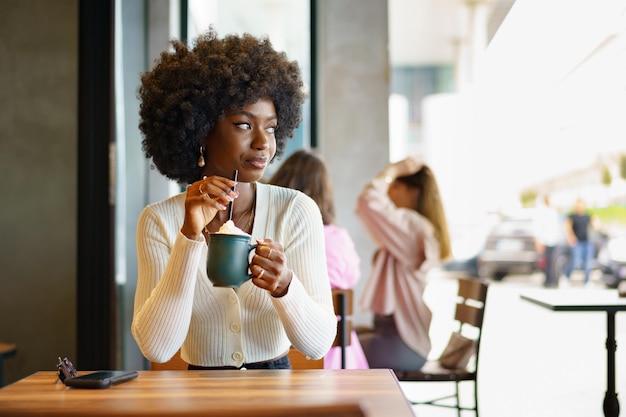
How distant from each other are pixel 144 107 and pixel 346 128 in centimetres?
356

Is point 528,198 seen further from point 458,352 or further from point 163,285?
point 163,285

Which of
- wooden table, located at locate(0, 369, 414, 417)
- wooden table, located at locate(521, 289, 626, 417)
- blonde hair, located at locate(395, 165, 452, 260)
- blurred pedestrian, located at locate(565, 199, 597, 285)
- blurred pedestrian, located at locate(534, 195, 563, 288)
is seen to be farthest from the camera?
blurred pedestrian, located at locate(534, 195, 563, 288)

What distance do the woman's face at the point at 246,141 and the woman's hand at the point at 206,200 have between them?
0.51ft

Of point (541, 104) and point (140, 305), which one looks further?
point (541, 104)

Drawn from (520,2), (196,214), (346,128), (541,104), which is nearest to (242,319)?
(196,214)

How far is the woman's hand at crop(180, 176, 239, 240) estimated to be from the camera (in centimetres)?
138

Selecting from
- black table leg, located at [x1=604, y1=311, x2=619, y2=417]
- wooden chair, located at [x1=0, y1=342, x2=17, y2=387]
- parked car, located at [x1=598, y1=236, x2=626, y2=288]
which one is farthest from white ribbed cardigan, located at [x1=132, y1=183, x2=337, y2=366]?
parked car, located at [x1=598, y1=236, x2=626, y2=288]

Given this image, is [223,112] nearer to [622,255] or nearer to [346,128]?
[346,128]

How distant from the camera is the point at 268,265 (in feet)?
4.25

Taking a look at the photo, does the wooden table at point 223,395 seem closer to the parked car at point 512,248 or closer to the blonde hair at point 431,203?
the blonde hair at point 431,203

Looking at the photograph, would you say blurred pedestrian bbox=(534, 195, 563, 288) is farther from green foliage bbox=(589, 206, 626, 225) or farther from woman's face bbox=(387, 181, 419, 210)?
woman's face bbox=(387, 181, 419, 210)

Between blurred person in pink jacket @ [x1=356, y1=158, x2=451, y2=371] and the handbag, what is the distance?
12cm

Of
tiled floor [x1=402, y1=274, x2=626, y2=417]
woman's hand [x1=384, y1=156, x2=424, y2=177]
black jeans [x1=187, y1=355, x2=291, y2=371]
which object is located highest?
woman's hand [x1=384, y1=156, x2=424, y2=177]

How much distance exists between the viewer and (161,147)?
1.71 metres
